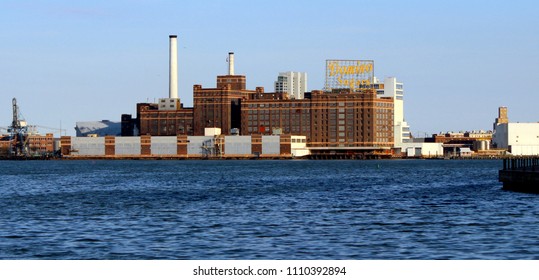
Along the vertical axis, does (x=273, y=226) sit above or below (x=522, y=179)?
below

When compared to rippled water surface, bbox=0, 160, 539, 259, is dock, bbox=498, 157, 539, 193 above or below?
above

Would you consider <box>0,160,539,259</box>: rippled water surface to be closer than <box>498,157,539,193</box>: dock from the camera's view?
Yes

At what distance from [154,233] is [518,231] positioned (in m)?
18.3

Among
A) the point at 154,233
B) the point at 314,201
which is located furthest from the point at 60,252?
the point at 314,201

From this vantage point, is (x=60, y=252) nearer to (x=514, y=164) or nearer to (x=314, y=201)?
(x=314, y=201)

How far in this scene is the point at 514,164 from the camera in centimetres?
9862

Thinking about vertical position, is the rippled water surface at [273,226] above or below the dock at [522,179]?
below

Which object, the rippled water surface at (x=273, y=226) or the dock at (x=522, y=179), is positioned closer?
the rippled water surface at (x=273, y=226)

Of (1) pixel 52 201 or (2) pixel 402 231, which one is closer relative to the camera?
(2) pixel 402 231

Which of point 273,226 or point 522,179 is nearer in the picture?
point 273,226

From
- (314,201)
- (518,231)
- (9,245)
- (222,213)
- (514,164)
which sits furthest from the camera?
(514,164)
